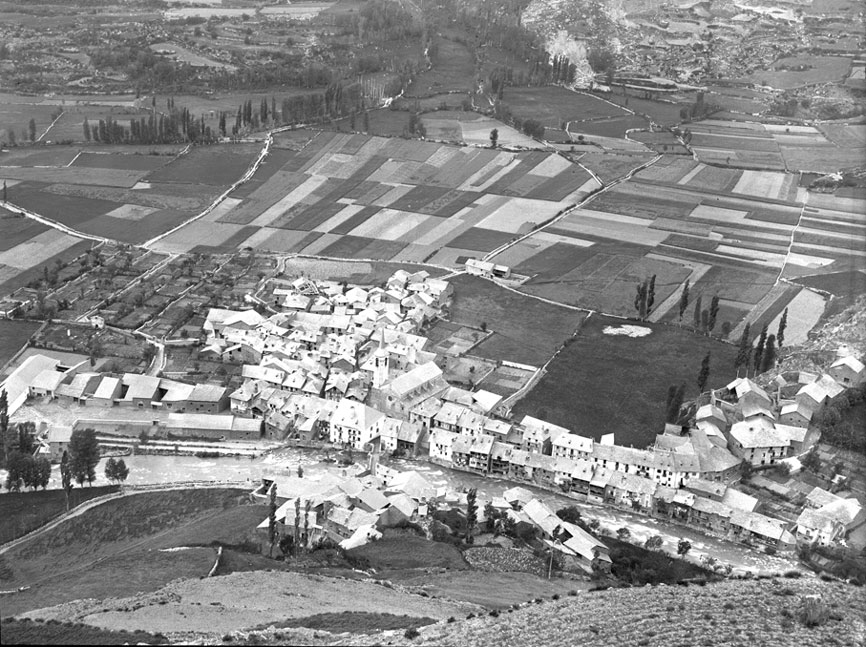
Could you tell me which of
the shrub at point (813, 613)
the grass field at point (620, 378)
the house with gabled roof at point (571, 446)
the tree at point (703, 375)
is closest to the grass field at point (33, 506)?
the house with gabled roof at point (571, 446)

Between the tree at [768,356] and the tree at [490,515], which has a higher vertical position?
the tree at [768,356]

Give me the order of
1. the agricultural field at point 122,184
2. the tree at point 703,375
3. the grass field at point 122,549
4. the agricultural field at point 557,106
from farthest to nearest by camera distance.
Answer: the agricultural field at point 557,106 → the agricultural field at point 122,184 → the tree at point 703,375 → the grass field at point 122,549

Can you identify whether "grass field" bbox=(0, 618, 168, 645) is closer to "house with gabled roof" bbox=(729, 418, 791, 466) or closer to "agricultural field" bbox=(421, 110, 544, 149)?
"house with gabled roof" bbox=(729, 418, 791, 466)

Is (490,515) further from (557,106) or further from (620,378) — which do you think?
(557,106)

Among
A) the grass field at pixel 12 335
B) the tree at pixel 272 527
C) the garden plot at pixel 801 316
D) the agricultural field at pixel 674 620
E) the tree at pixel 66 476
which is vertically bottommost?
the grass field at pixel 12 335

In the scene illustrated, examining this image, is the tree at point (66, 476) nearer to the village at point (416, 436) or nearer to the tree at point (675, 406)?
the village at point (416, 436)

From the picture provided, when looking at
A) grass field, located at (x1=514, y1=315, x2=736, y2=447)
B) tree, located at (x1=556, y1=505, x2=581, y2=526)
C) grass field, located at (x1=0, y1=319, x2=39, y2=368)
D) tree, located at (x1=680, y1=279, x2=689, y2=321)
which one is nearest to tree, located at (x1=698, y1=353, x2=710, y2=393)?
grass field, located at (x1=514, y1=315, x2=736, y2=447)
